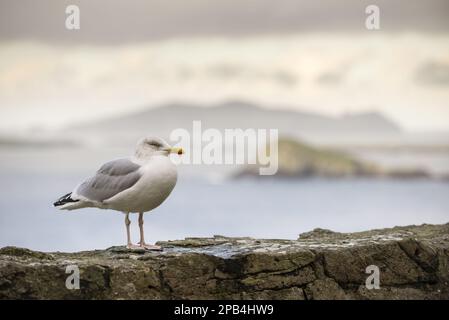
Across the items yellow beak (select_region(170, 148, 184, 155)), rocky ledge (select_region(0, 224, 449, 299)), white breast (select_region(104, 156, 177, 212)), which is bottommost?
rocky ledge (select_region(0, 224, 449, 299))

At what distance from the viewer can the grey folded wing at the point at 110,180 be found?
812 centimetres

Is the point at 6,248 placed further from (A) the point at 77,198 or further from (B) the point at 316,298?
(B) the point at 316,298

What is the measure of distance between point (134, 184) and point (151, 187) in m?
0.18

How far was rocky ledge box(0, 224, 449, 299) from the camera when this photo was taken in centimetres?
745

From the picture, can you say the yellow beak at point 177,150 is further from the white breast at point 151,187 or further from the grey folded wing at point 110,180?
the grey folded wing at point 110,180

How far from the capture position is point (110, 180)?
8.25 meters

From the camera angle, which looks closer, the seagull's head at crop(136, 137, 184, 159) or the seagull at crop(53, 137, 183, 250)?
the seagull at crop(53, 137, 183, 250)

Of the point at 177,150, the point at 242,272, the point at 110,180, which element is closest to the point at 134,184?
the point at 110,180

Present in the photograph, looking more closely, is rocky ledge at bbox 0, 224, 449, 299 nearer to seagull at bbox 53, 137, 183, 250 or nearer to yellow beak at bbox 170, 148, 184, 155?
seagull at bbox 53, 137, 183, 250

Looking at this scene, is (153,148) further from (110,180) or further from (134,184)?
(110,180)

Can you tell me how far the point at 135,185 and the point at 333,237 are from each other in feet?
7.50

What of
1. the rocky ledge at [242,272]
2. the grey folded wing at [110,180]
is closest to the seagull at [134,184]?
the grey folded wing at [110,180]

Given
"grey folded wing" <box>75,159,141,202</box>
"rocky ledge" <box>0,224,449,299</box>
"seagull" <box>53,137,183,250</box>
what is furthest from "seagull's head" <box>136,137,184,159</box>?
"rocky ledge" <box>0,224,449,299</box>

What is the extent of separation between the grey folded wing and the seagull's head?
0.14 metres
